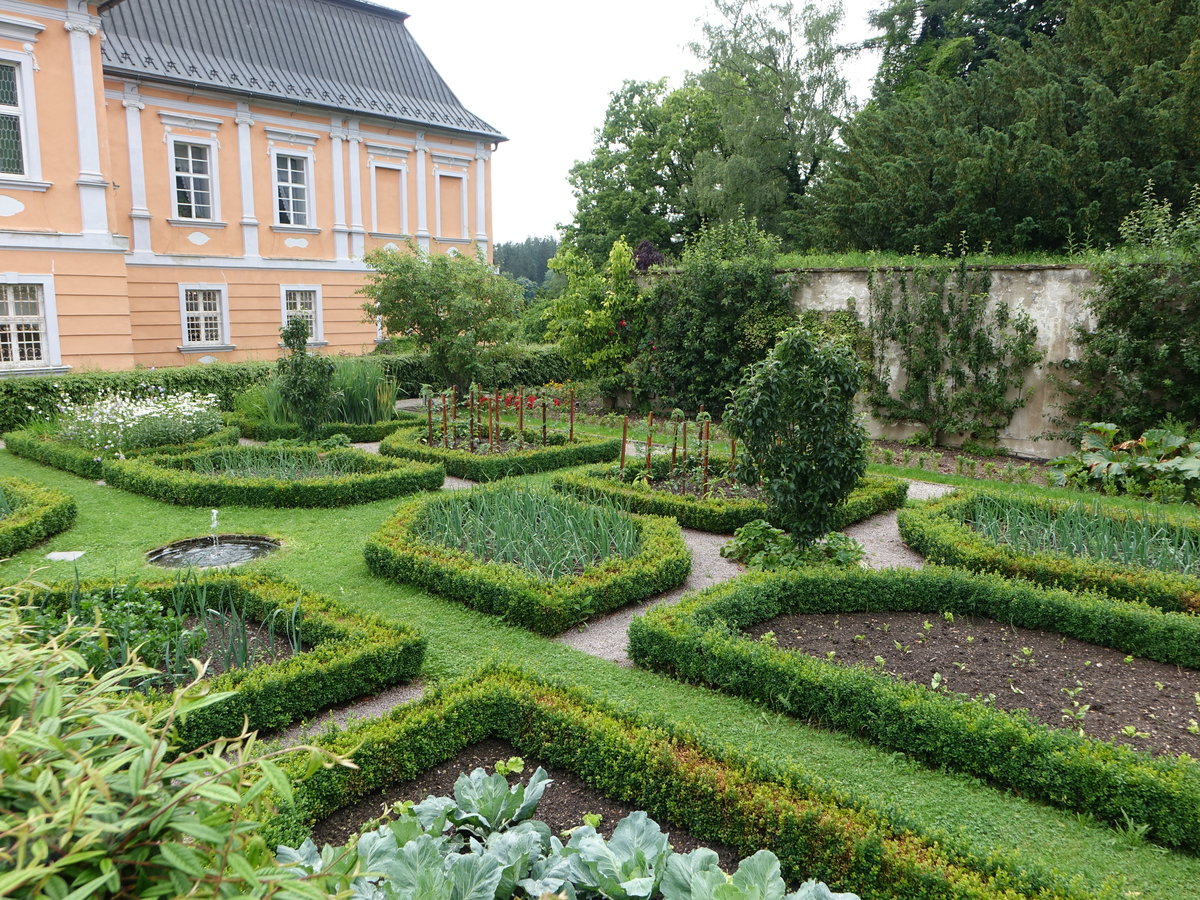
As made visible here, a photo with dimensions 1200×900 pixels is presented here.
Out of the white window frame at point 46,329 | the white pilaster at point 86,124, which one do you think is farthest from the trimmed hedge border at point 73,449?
the white pilaster at point 86,124

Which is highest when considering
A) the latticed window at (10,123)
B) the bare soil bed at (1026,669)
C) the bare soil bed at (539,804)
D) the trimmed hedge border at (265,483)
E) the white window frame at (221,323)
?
the latticed window at (10,123)

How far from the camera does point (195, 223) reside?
1925cm

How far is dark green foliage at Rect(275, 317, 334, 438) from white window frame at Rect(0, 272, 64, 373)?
6.02 m

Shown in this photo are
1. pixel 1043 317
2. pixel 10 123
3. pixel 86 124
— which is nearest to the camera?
pixel 1043 317

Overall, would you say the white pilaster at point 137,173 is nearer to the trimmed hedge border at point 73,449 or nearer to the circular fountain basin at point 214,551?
the trimmed hedge border at point 73,449

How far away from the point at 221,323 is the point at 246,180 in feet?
11.7

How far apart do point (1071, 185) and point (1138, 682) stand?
13.0 meters

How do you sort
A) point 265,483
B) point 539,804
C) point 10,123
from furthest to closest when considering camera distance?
1. point 10,123
2. point 265,483
3. point 539,804

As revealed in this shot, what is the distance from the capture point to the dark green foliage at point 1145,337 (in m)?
11.0

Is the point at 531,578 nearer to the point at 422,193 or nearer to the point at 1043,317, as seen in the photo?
the point at 1043,317

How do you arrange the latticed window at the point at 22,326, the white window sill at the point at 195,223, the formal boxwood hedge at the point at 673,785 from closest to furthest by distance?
the formal boxwood hedge at the point at 673,785
the latticed window at the point at 22,326
the white window sill at the point at 195,223

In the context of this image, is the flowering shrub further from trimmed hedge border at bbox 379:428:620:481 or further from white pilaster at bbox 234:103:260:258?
white pilaster at bbox 234:103:260:258

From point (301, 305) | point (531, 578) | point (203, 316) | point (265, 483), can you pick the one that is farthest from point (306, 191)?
point (531, 578)

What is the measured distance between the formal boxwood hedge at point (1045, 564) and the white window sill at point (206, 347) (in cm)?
1716
